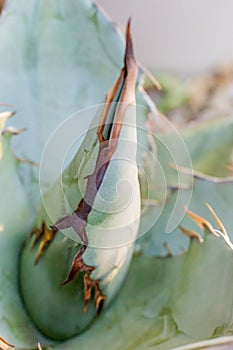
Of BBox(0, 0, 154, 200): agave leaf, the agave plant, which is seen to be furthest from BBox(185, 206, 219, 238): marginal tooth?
BBox(0, 0, 154, 200): agave leaf

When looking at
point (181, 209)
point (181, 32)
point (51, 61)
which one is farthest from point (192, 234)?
point (181, 32)

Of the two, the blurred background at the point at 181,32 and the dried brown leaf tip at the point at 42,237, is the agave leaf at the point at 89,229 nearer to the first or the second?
the dried brown leaf tip at the point at 42,237

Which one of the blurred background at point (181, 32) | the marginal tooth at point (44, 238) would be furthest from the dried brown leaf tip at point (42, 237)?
the blurred background at point (181, 32)

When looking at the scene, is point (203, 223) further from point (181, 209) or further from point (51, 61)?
point (51, 61)

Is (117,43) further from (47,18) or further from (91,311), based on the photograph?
(91,311)

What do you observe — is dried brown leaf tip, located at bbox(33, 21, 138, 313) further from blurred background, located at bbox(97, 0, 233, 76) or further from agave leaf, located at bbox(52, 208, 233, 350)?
blurred background, located at bbox(97, 0, 233, 76)

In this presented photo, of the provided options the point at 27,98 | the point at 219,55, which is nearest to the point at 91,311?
the point at 27,98
